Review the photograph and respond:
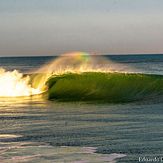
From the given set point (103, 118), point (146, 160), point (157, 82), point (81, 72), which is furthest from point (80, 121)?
point (81, 72)

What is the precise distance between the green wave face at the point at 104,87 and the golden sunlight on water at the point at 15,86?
154cm

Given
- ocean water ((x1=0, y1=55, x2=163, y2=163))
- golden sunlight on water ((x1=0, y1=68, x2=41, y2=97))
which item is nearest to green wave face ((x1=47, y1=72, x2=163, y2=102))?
golden sunlight on water ((x1=0, y1=68, x2=41, y2=97))

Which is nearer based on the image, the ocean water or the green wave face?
the ocean water

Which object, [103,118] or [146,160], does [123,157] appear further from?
[103,118]

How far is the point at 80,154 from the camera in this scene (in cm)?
1484

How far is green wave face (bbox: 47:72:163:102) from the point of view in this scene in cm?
3675

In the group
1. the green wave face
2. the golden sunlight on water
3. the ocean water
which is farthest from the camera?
the golden sunlight on water

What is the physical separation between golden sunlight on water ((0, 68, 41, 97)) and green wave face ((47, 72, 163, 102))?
60.8 inches

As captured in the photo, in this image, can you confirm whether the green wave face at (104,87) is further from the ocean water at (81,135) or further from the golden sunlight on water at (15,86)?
the ocean water at (81,135)

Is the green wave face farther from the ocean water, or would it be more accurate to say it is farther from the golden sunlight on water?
the ocean water

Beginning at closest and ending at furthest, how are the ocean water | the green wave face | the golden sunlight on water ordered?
1. the ocean water
2. the green wave face
3. the golden sunlight on water

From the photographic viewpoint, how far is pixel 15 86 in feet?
140

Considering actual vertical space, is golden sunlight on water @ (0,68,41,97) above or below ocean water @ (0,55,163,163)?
above

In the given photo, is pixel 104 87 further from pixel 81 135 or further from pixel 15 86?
pixel 81 135
